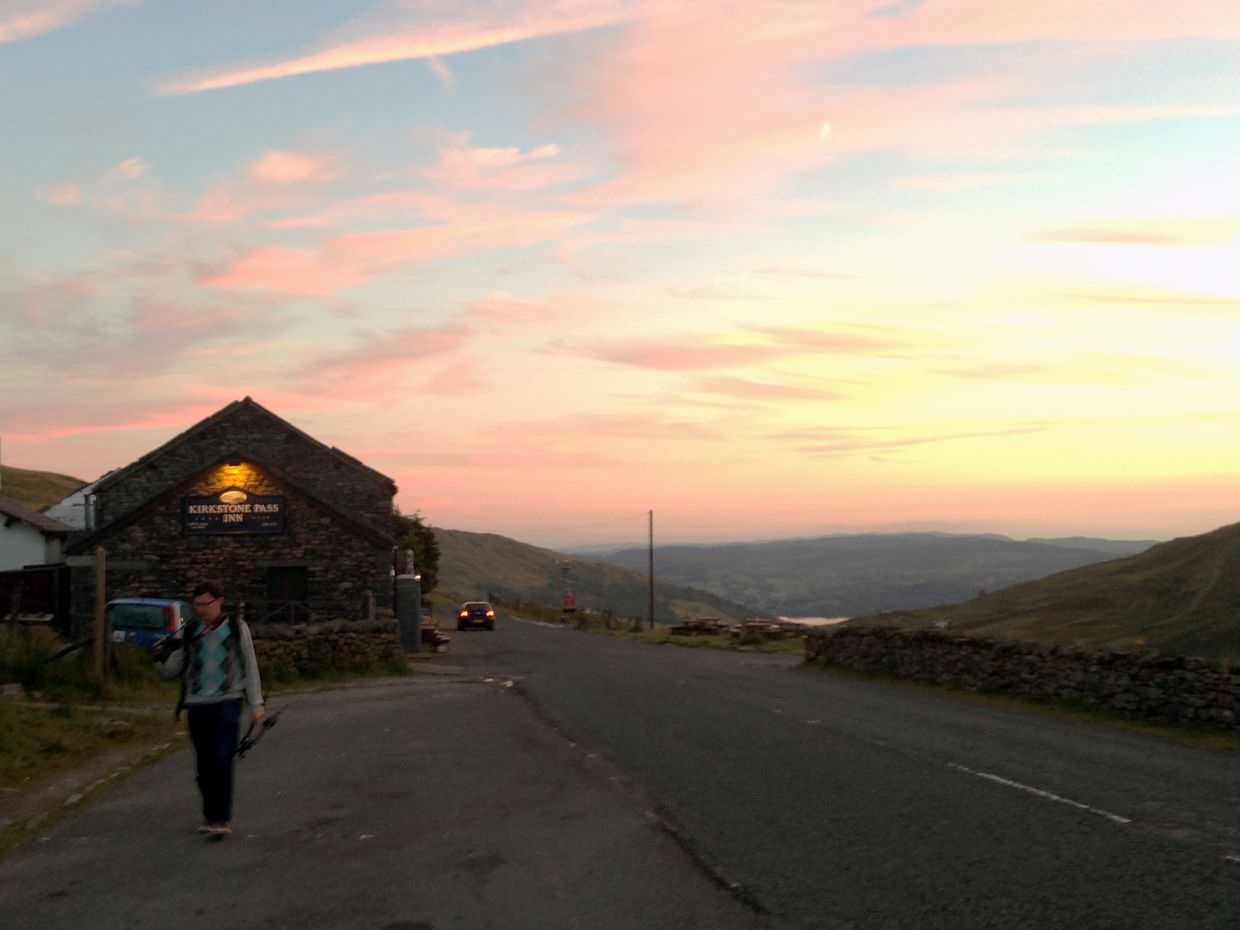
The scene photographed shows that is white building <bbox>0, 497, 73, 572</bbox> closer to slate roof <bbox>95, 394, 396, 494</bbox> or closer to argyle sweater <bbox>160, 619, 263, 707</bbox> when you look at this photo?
slate roof <bbox>95, 394, 396, 494</bbox>

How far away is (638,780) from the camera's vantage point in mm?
12062

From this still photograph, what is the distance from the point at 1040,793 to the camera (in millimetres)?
10781

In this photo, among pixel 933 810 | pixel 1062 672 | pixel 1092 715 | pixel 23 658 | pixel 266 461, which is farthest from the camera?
pixel 266 461

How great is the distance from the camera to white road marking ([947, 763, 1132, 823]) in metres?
9.73

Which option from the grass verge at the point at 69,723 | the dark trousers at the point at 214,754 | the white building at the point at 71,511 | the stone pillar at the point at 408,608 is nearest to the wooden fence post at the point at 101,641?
the grass verge at the point at 69,723

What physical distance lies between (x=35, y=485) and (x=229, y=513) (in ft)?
249

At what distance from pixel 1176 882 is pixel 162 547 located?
36045mm

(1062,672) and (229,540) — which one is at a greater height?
(229,540)

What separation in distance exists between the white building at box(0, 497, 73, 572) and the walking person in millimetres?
40794

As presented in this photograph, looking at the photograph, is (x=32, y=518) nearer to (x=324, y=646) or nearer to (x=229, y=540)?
(x=229, y=540)

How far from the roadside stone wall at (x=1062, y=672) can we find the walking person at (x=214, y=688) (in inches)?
480

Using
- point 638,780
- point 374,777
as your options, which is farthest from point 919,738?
point 374,777

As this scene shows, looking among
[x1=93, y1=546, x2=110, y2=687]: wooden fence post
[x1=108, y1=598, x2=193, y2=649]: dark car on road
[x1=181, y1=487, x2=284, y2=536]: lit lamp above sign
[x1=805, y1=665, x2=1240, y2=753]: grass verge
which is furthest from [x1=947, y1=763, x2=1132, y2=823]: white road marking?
[x1=181, y1=487, x2=284, y2=536]: lit lamp above sign

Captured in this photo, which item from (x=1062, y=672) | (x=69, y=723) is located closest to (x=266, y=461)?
(x=69, y=723)
